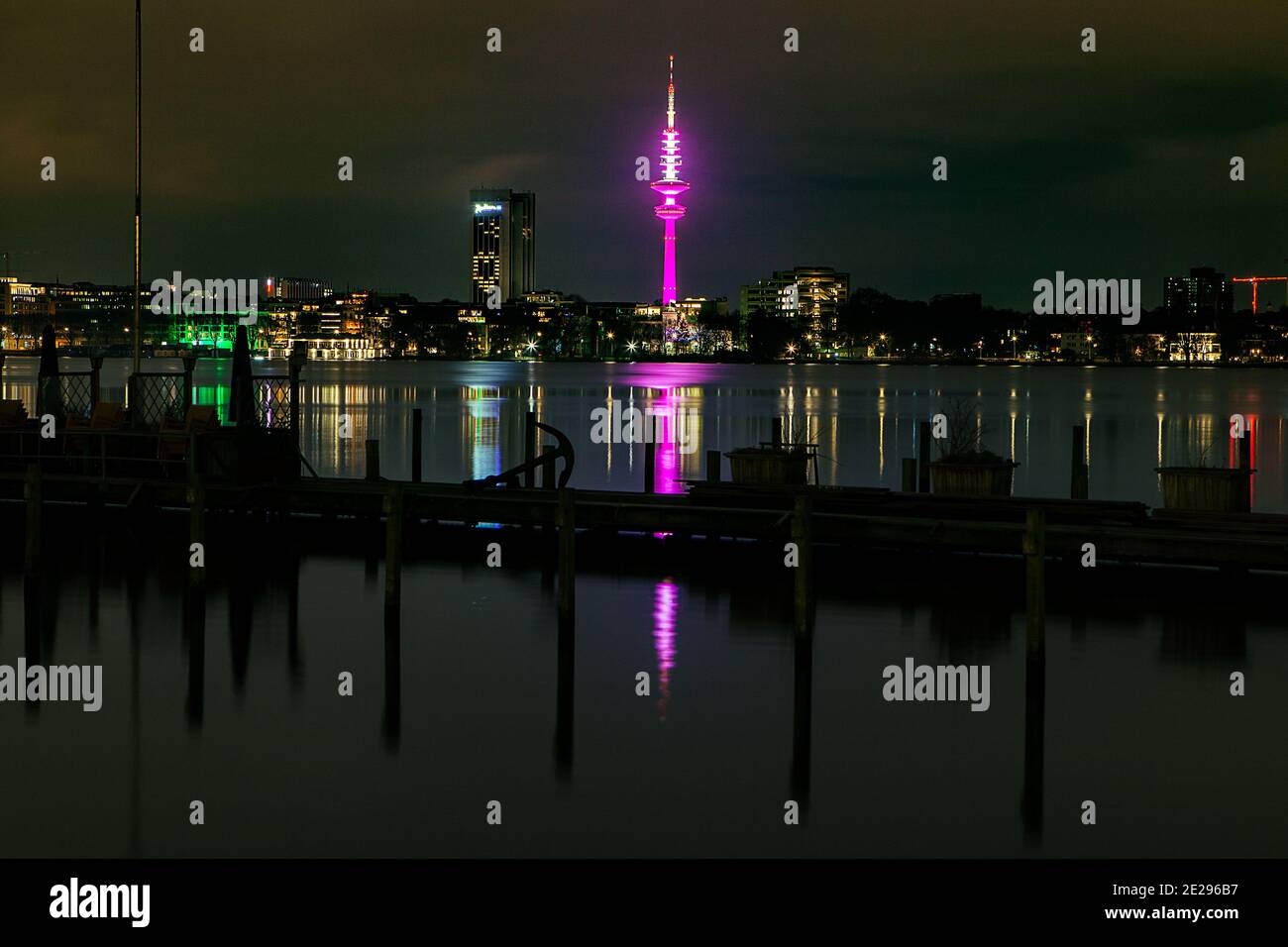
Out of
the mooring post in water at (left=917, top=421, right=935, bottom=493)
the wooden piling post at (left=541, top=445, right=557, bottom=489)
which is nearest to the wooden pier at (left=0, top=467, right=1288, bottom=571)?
the wooden piling post at (left=541, top=445, right=557, bottom=489)

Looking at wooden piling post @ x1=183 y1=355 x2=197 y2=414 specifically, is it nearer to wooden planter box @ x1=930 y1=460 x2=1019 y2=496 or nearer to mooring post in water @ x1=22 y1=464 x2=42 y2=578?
mooring post in water @ x1=22 y1=464 x2=42 y2=578

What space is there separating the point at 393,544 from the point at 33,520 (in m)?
5.61

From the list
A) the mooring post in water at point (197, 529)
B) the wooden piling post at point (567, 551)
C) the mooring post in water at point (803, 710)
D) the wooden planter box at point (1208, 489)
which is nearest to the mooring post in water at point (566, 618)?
the wooden piling post at point (567, 551)

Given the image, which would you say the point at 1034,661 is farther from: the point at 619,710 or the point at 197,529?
the point at 197,529

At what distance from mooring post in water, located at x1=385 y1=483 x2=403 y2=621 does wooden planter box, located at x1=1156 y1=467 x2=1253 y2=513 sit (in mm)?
13352

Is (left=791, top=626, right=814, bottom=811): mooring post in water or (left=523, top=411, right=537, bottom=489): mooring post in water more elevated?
(left=523, top=411, right=537, bottom=489): mooring post in water

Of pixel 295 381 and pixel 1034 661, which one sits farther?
pixel 295 381

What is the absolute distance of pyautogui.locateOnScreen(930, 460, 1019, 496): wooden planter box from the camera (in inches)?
1068

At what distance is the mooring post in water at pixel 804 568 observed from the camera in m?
16.1

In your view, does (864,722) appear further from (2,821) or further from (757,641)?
(2,821)

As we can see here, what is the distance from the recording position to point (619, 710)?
1878 centimetres

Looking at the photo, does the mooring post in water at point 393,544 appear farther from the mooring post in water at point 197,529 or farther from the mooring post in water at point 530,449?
the mooring post in water at point 530,449

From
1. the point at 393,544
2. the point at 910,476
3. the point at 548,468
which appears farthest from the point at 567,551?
the point at 548,468
